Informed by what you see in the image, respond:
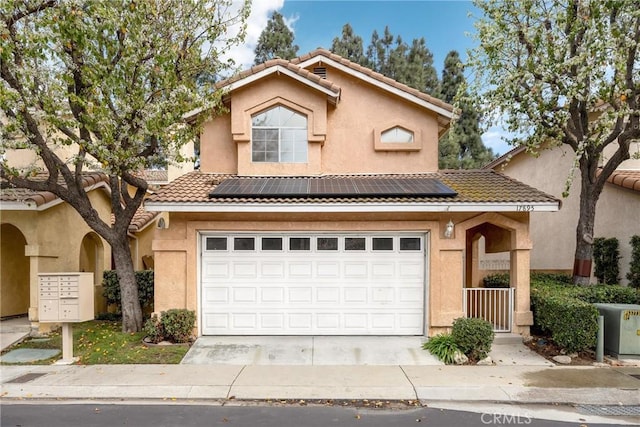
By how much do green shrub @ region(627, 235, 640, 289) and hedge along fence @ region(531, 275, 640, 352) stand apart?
6.40 feet

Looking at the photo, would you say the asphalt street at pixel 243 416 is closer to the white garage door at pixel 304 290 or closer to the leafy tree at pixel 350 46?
the white garage door at pixel 304 290

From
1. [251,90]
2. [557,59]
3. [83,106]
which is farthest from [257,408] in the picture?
[557,59]

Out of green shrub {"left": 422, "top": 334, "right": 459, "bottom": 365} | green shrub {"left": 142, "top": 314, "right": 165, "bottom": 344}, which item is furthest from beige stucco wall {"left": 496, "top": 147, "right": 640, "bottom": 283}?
green shrub {"left": 142, "top": 314, "right": 165, "bottom": 344}

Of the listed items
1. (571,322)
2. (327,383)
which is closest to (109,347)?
(327,383)

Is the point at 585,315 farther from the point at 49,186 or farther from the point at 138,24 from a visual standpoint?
the point at 49,186

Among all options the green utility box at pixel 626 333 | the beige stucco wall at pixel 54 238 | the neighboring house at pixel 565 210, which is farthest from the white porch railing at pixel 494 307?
the beige stucco wall at pixel 54 238

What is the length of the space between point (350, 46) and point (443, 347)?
2743 centimetres

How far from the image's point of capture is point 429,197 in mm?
9203

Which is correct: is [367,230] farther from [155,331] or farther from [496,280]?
[155,331]

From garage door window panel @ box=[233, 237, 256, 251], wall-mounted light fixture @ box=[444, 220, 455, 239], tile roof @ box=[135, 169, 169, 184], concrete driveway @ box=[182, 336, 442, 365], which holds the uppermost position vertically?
tile roof @ box=[135, 169, 169, 184]

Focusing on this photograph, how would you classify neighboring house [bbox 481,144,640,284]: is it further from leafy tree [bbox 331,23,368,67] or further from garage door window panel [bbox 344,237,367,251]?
leafy tree [bbox 331,23,368,67]

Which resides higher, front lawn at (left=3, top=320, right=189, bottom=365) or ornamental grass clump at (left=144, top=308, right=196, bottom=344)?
ornamental grass clump at (left=144, top=308, right=196, bottom=344)

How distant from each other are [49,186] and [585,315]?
11751 millimetres

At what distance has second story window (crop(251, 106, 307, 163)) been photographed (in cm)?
1132
